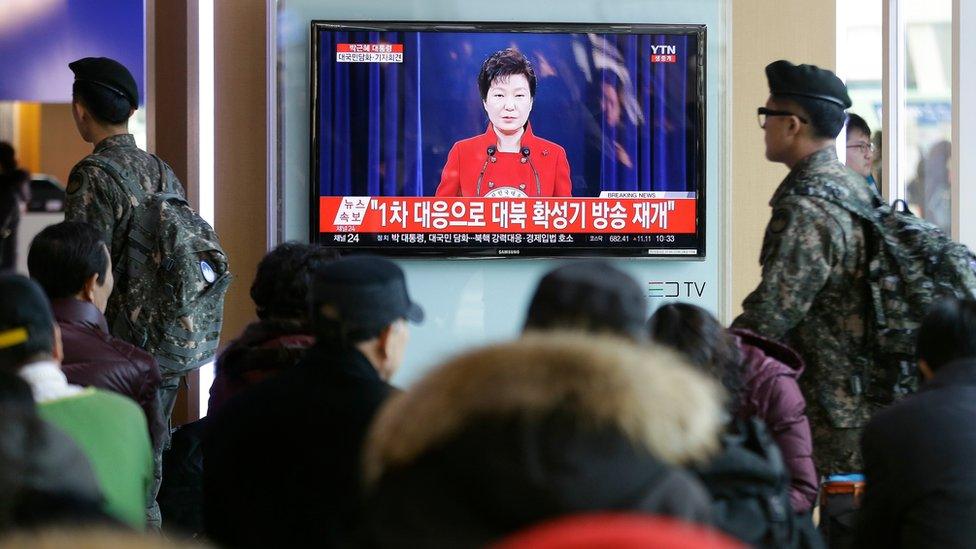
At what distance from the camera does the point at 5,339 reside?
7.09ft

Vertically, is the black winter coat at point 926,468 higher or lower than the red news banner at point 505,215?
lower

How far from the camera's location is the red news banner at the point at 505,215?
5234 millimetres

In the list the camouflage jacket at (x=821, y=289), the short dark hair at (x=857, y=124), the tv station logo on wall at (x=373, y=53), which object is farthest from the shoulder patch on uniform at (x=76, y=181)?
the short dark hair at (x=857, y=124)

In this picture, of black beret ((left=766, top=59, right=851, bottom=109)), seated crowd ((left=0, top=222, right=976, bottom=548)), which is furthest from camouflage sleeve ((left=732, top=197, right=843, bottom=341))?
seated crowd ((left=0, top=222, right=976, bottom=548))

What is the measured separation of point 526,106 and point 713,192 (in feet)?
2.90

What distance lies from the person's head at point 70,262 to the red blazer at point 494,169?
2.24 m

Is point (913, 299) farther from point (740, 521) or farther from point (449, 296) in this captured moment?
point (449, 296)

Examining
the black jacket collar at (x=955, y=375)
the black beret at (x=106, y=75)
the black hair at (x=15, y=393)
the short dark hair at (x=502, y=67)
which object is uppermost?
the short dark hair at (x=502, y=67)

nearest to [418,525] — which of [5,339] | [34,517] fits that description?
[34,517]

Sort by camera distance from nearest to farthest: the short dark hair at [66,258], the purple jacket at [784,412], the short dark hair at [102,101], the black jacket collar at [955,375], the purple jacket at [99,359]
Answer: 1. the black jacket collar at [955,375]
2. the purple jacket at [784,412]
3. the purple jacket at [99,359]
4. the short dark hair at [66,258]
5. the short dark hair at [102,101]

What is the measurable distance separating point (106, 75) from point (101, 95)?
76 mm

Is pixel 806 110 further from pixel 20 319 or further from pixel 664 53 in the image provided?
pixel 20 319

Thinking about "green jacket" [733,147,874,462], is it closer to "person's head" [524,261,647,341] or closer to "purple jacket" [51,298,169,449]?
"purple jacket" [51,298,169,449]

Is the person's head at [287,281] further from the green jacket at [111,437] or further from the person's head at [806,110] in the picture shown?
the person's head at [806,110]
